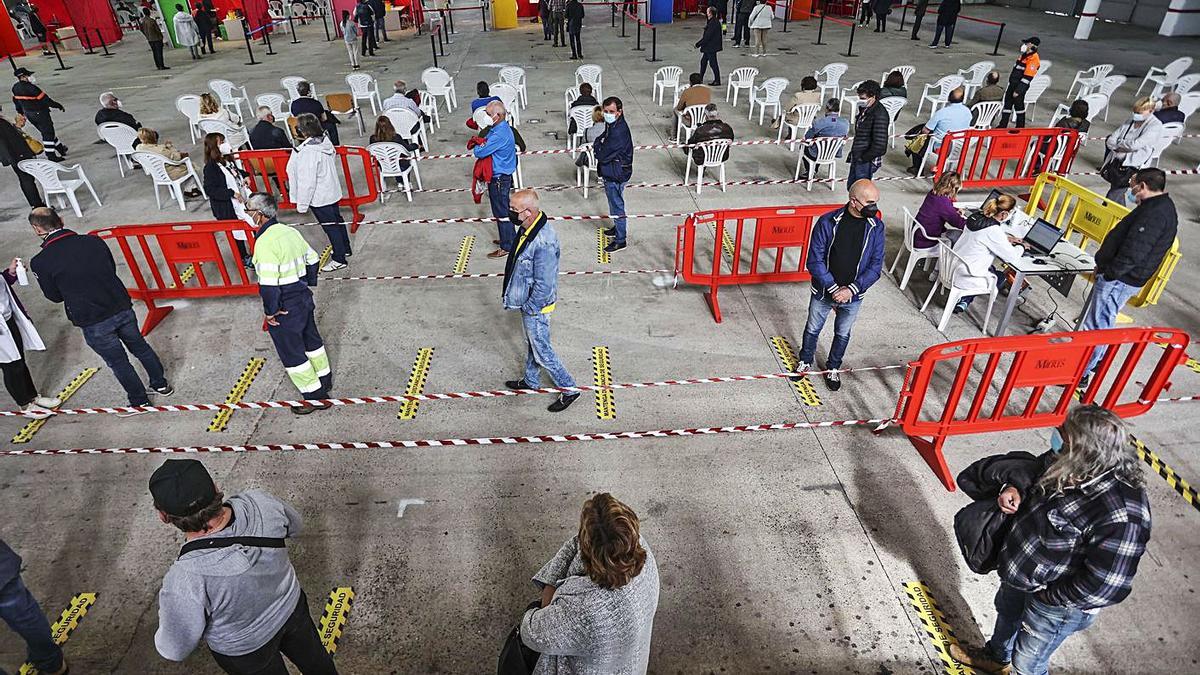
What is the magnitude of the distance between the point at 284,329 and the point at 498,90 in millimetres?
9004

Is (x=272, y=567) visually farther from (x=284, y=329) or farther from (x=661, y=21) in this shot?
(x=661, y=21)

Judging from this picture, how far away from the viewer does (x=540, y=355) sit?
17.6ft

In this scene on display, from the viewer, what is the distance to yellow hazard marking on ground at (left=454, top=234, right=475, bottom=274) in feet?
26.2

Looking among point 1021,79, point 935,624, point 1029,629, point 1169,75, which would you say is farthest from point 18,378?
point 1169,75

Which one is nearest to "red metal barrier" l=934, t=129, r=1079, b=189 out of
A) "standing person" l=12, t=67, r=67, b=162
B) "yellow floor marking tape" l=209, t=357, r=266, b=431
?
"yellow floor marking tape" l=209, t=357, r=266, b=431

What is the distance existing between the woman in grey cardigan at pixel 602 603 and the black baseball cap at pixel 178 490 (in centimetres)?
132

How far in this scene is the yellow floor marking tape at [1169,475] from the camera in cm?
438

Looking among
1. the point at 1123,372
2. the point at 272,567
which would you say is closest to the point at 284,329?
the point at 272,567

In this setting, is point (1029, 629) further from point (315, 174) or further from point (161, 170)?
point (161, 170)

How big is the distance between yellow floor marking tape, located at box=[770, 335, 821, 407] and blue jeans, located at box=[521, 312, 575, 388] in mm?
2040

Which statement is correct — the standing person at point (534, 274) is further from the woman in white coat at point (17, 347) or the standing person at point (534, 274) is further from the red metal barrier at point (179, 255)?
the woman in white coat at point (17, 347)

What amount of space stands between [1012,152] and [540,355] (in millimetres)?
8150

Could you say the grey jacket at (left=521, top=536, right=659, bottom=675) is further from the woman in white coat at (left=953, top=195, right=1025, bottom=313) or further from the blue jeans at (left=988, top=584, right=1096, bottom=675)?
the woman in white coat at (left=953, top=195, right=1025, bottom=313)

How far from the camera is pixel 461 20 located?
28.5 meters
